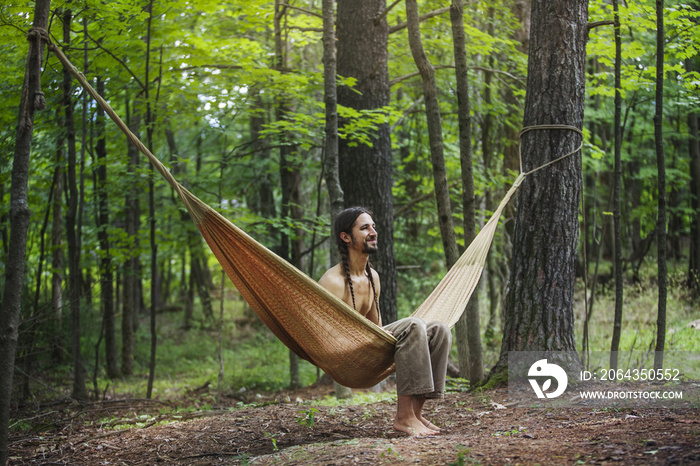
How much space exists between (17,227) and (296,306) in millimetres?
1119

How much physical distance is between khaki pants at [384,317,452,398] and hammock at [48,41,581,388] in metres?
0.07

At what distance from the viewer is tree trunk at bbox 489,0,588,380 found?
288 centimetres

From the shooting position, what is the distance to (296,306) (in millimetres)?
2256

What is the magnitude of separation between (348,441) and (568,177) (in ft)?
6.18

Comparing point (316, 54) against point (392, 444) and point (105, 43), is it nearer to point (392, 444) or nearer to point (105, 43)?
point (105, 43)

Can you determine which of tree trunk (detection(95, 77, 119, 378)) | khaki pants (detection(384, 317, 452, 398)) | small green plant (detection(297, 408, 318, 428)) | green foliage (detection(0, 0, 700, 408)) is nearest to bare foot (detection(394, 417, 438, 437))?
khaki pants (detection(384, 317, 452, 398))

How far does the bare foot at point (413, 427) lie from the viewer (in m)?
2.21

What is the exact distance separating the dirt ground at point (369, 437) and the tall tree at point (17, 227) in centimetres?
48

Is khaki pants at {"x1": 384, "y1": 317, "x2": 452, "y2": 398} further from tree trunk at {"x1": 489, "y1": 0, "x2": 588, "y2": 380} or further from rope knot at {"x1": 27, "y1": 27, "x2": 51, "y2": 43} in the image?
rope knot at {"x1": 27, "y1": 27, "x2": 51, "y2": 43}

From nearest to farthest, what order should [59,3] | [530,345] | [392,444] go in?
[392,444]
[530,345]
[59,3]

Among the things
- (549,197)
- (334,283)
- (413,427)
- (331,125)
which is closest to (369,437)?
(413,427)

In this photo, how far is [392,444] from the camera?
1.97m

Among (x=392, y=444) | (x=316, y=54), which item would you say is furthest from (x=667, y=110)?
(x=392, y=444)

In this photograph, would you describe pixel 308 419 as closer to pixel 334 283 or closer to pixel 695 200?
pixel 334 283
